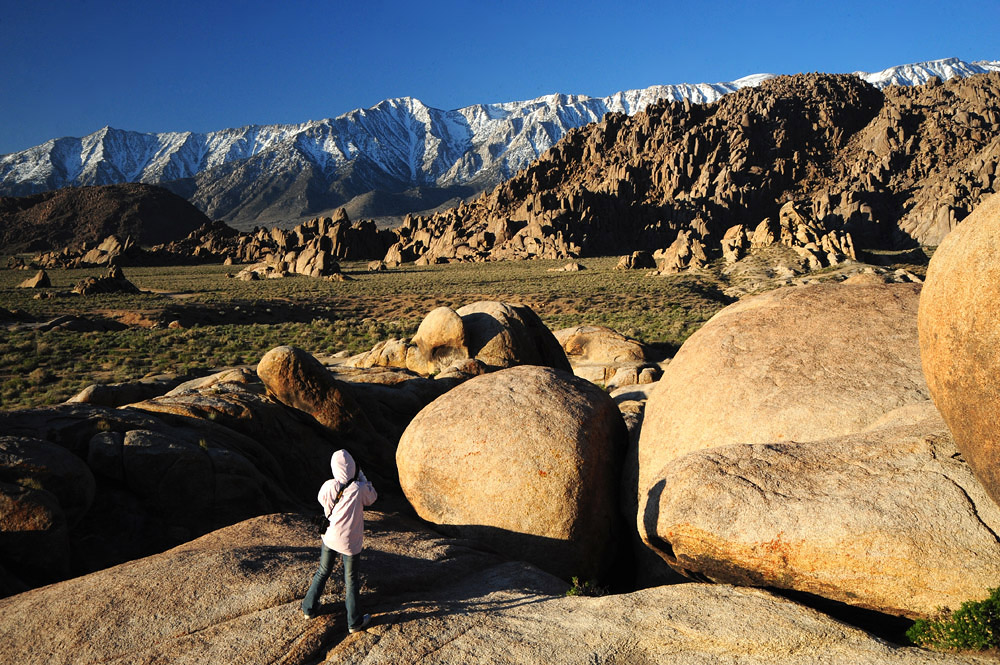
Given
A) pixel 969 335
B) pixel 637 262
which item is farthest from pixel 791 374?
pixel 637 262

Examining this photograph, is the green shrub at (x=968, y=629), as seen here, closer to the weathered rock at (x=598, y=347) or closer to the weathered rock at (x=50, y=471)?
the weathered rock at (x=50, y=471)

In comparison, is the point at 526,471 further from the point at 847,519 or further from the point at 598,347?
the point at 598,347

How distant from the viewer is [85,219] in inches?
7003

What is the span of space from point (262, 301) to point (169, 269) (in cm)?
6385

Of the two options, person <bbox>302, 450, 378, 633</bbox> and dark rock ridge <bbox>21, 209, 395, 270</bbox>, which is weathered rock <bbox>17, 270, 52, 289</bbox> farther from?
person <bbox>302, 450, 378, 633</bbox>

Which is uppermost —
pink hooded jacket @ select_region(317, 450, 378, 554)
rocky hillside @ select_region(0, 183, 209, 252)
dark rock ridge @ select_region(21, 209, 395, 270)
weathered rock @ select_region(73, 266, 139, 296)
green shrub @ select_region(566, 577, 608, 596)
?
rocky hillside @ select_region(0, 183, 209, 252)

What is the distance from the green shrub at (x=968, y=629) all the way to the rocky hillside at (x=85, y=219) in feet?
582

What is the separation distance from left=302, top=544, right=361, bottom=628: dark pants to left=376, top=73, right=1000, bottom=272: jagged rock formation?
9643 cm

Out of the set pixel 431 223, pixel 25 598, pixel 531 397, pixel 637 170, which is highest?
pixel 637 170

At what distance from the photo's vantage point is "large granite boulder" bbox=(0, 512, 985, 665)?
18.9 feet

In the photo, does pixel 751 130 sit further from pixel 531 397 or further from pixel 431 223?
pixel 531 397

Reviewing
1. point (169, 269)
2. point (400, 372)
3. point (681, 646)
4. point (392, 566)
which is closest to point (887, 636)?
point (681, 646)

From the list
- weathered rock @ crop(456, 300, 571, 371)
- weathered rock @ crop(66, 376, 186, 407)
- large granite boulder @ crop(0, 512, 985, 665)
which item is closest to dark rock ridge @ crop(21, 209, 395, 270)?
weathered rock @ crop(456, 300, 571, 371)

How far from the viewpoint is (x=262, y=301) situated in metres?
62.4
